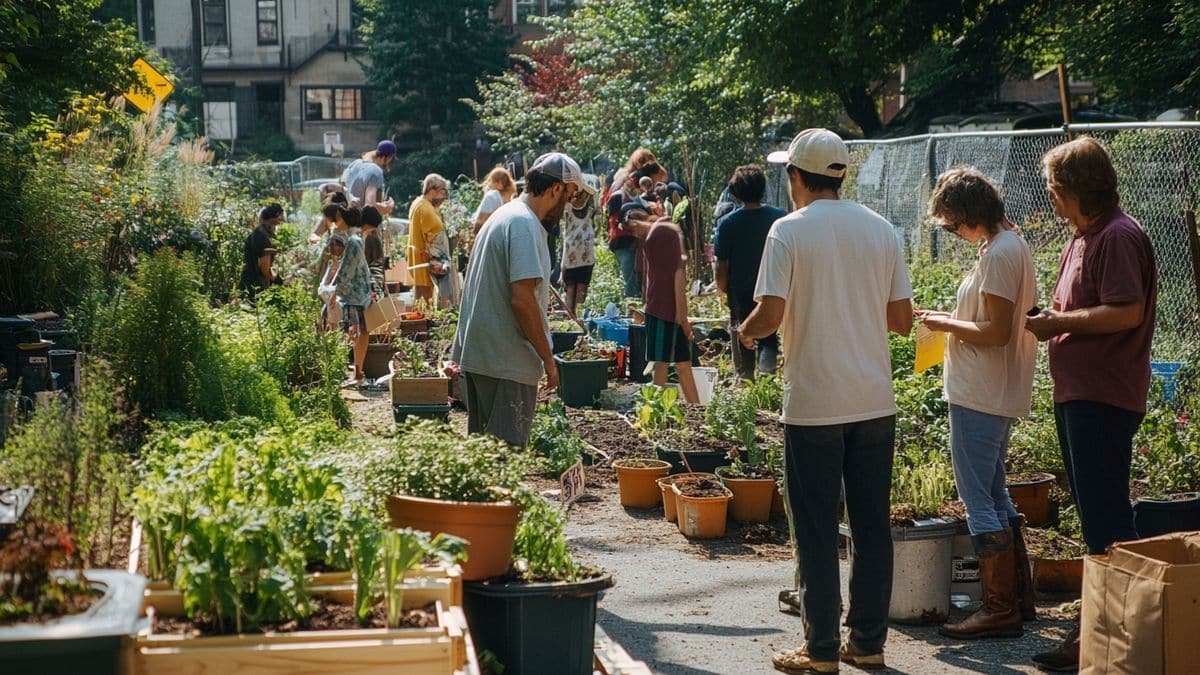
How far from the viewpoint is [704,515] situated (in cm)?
756

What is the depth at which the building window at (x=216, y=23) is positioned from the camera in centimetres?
5444

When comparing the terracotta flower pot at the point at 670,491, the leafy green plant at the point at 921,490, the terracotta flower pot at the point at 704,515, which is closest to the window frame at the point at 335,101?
the terracotta flower pot at the point at 670,491

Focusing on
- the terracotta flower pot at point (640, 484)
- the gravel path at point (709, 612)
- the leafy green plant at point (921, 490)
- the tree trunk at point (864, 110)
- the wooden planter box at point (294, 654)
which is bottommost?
the gravel path at point (709, 612)

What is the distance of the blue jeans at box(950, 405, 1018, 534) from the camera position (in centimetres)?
555

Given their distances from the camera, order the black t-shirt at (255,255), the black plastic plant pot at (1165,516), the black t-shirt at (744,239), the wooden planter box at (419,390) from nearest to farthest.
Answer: the black plastic plant pot at (1165,516) → the black t-shirt at (744,239) → the wooden planter box at (419,390) → the black t-shirt at (255,255)

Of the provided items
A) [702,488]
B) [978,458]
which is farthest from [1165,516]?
[702,488]

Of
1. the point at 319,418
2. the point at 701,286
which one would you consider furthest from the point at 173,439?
the point at 701,286

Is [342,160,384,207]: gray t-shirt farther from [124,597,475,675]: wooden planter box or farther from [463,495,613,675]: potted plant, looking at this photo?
[124,597,475,675]: wooden planter box

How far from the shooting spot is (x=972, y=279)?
560cm

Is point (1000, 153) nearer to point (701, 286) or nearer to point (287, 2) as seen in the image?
point (701, 286)

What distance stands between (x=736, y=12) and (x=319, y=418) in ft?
51.2

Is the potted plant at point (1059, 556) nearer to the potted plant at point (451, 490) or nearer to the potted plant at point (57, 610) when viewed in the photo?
the potted plant at point (451, 490)

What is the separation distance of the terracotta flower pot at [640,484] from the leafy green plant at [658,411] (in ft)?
2.52

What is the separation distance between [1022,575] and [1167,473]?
1.26 m
